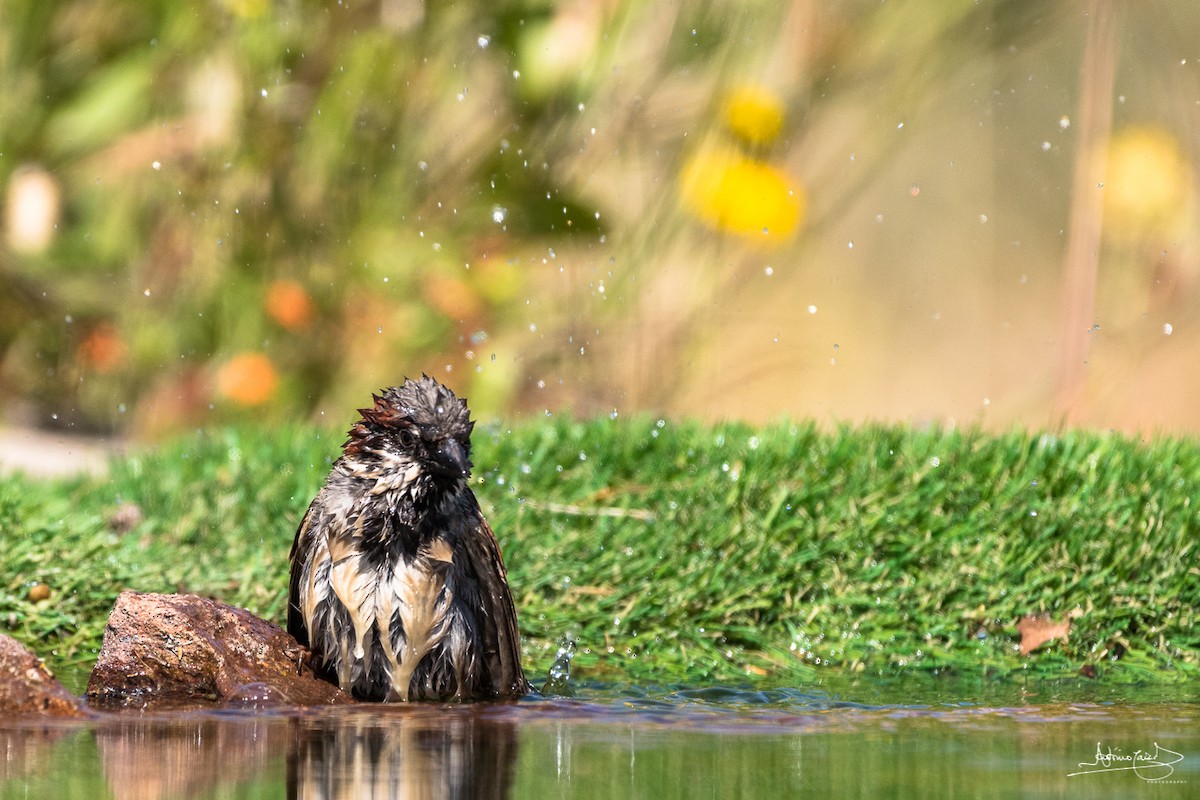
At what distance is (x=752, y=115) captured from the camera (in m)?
8.73

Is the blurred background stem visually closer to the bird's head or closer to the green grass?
the green grass

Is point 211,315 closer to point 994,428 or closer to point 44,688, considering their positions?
point 994,428

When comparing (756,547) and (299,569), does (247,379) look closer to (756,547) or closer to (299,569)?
(756,547)

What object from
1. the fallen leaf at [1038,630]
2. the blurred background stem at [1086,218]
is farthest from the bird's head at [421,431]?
the blurred background stem at [1086,218]

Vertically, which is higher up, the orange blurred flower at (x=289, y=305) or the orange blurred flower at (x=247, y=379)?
the orange blurred flower at (x=289, y=305)

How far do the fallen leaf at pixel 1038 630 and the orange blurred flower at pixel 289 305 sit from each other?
13.9ft

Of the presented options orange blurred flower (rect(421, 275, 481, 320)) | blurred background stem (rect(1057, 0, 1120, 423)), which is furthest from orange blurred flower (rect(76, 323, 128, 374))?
blurred background stem (rect(1057, 0, 1120, 423))

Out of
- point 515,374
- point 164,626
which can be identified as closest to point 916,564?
point 164,626

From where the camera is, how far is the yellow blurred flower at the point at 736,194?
338 inches

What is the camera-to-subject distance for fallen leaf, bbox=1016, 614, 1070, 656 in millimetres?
5004

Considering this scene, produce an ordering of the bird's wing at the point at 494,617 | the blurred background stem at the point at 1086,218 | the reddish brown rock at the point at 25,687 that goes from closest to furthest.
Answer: the reddish brown rock at the point at 25,687
the bird's wing at the point at 494,617
the blurred background stem at the point at 1086,218

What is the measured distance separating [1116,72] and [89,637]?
21.1 ft

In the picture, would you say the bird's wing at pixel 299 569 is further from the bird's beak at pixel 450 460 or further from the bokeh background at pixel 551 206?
the bokeh background at pixel 551 206

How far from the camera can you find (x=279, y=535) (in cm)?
568
